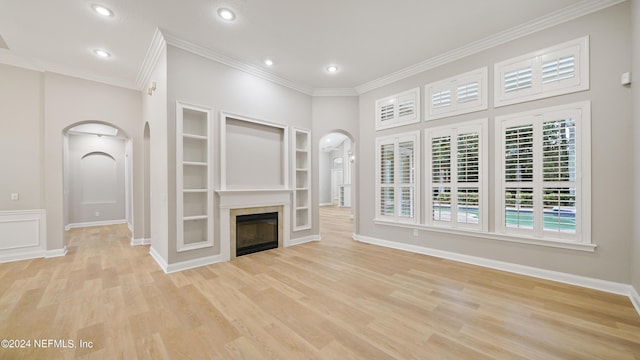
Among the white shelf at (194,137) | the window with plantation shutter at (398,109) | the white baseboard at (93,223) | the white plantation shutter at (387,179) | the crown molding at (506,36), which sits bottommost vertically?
the white baseboard at (93,223)

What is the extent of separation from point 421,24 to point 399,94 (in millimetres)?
1544

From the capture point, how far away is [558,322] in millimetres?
2236

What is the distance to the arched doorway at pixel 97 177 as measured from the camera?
→ 7.28 metres

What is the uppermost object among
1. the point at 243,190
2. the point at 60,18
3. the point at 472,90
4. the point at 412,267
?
the point at 60,18

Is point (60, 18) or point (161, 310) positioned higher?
point (60, 18)

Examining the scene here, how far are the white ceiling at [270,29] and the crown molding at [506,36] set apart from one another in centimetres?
4

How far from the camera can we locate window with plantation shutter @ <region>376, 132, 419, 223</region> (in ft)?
15.0

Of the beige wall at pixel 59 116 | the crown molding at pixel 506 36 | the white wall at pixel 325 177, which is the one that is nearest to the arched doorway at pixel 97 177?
the beige wall at pixel 59 116

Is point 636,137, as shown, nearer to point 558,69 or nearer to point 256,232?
point 558,69

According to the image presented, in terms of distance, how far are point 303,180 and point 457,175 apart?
3015mm

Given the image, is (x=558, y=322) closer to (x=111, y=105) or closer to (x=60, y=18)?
(x=60, y=18)

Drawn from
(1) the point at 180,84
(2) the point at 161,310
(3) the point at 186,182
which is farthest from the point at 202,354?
(1) the point at 180,84

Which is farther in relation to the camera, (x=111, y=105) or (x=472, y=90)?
(x=111, y=105)

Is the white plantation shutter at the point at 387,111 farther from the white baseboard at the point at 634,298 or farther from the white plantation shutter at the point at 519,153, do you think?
the white baseboard at the point at 634,298
